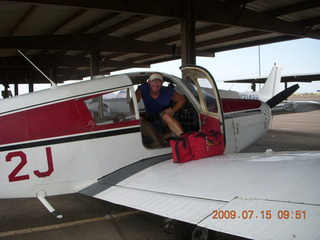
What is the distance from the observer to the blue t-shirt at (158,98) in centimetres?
417

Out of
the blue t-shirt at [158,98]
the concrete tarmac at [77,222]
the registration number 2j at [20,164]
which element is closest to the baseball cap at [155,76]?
the blue t-shirt at [158,98]

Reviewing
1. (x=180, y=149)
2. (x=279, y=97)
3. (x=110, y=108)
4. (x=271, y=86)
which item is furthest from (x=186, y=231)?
(x=271, y=86)

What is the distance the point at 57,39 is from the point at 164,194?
11380mm

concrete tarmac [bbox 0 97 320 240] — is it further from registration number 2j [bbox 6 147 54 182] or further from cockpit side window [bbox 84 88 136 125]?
cockpit side window [bbox 84 88 136 125]

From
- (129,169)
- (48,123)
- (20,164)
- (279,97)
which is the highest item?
(279,97)

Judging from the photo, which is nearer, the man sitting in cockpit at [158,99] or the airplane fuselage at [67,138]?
Answer: the airplane fuselage at [67,138]

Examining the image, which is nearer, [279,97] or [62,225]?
[62,225]

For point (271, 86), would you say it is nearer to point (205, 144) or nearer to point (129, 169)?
point (205, 144)

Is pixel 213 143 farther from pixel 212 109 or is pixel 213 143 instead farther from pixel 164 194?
pixel 164 194

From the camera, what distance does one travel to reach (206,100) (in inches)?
168

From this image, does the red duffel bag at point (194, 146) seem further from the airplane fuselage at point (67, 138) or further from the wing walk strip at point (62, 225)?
the wing walk strip at point (62, 225)

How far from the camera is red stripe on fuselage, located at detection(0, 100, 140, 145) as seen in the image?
296 centimetres

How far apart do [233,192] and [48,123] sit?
192 cm

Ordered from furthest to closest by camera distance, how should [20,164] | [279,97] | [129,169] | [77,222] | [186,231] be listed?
[279,97]
[77,222]
[129,169]
[20,164]
[186,231]
